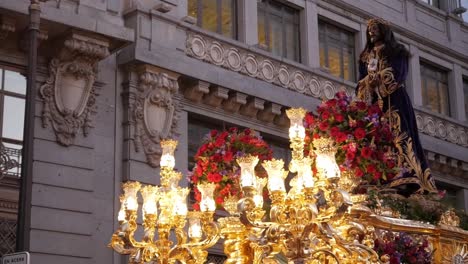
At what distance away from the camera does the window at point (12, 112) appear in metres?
16.6

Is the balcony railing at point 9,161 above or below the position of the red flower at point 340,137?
above

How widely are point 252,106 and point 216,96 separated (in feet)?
3.81

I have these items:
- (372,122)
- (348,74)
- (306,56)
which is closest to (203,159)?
(372,122)

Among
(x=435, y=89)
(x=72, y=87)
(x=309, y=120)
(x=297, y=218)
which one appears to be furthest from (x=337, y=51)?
(x=297, y=218)

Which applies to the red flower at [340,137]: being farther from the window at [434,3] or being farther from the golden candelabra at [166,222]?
the window at [434,3]

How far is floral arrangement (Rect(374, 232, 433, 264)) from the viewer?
1087cm

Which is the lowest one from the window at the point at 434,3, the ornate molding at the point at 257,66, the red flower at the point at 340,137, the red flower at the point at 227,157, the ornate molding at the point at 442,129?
the red flower at the point at 227,157

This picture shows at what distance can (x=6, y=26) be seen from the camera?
636 inches

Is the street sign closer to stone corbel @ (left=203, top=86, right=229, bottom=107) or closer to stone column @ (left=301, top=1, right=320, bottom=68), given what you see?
stone corbel @ (left=203, top=86, right=229, bottom=107)

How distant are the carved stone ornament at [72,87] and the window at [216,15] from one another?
4097 millimetres

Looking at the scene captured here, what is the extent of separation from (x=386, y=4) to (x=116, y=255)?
12.9 m

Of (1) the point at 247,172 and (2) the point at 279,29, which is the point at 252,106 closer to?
(2) the point at 279,29

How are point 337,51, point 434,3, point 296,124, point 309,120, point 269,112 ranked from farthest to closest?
1. point 434,3
2. point 337,51
3. point 269,112
4. point 309,120
5. point 296,124

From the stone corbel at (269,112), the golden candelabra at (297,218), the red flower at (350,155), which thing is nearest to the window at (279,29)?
the stone corbel at (269,112)
